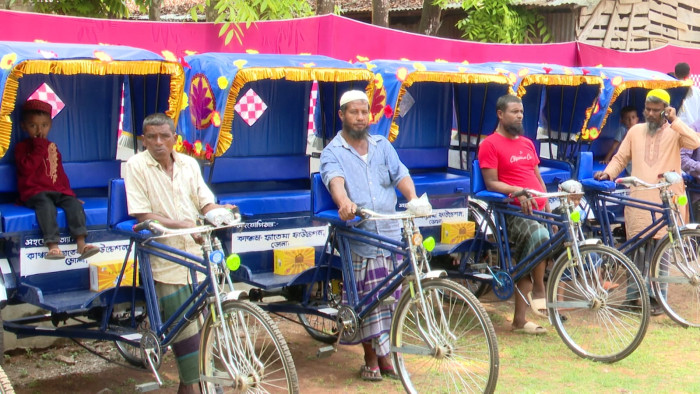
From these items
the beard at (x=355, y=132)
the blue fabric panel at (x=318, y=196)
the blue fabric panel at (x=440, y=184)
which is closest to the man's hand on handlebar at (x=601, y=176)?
the blue fabric panel at (x=440, y=184)

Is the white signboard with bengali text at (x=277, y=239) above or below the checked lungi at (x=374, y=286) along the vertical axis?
above

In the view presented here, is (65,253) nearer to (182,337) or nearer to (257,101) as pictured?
(182,337)

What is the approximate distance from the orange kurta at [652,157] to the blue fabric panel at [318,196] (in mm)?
2785

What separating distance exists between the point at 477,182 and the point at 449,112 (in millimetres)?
1611

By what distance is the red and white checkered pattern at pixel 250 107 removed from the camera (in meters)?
6.48

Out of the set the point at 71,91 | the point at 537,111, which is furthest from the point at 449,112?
the point at 71,91

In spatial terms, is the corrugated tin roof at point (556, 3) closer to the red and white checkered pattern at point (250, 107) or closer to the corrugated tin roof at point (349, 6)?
the corrugated tin roof at point (349, 6)

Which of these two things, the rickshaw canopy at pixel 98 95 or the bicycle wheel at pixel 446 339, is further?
the rickshaw canopy at pixel 98 95

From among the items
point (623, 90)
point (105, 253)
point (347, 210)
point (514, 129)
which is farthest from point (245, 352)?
point (623, 90)

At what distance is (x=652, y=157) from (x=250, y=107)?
3363 mm

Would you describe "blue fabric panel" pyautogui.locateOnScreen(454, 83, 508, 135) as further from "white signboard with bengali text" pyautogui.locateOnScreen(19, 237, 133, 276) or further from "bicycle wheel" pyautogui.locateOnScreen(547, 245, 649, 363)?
"white signboard with bengali text" pyautogui.locateOnScreen(19, 237, 133, 276)

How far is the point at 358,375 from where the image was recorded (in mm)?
5672

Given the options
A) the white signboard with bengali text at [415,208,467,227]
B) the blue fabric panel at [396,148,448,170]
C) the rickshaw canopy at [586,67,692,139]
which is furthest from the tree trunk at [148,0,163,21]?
the rickshaw canopy at [586,67,692,139]

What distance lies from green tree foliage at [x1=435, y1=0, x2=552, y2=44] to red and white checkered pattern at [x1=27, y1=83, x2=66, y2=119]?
355 inches
